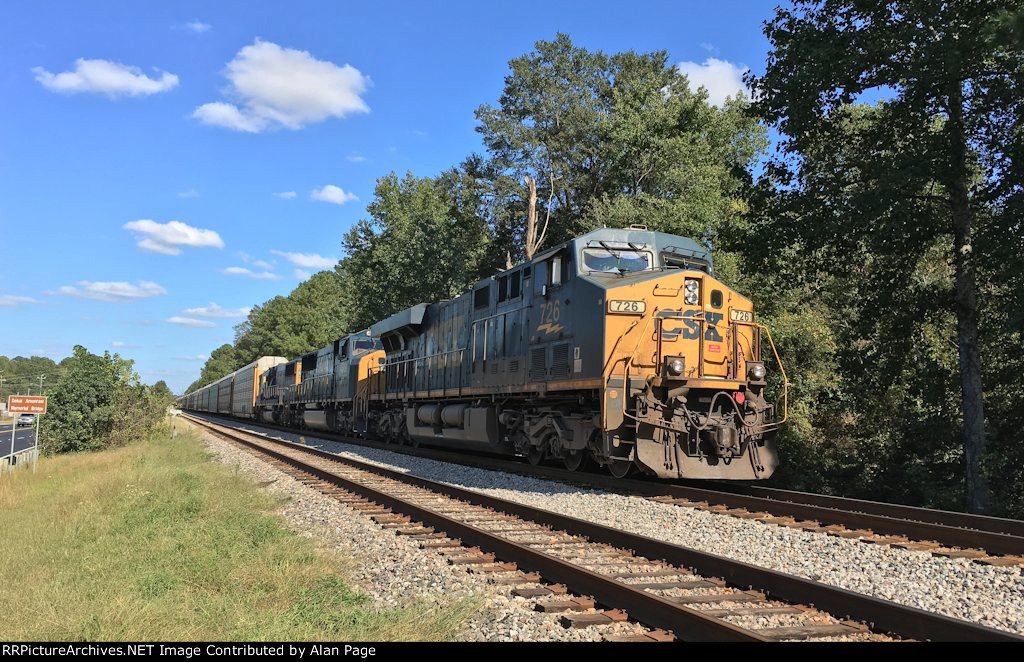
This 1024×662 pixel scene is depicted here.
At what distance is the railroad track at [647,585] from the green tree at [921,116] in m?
7.96

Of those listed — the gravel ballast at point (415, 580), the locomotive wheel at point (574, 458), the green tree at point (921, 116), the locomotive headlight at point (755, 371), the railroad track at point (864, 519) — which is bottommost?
the gravel ballast at point (415, 580)

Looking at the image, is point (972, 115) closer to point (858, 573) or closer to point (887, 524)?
point (887, 524)

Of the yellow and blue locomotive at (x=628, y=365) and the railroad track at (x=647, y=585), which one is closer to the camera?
the railroad track at (x=647, y=585)

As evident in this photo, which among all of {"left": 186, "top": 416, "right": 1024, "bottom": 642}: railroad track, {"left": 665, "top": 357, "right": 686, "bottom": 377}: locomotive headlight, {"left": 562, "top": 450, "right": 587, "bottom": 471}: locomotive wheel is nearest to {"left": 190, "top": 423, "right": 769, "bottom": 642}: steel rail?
{"left": 186, "top": 416, "right": 1024, "bottom": 642}: railroad track

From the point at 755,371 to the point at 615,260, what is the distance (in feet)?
9.40

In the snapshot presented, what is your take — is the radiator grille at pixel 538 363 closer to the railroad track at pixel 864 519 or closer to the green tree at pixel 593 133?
the railroad track at pixel 864 519

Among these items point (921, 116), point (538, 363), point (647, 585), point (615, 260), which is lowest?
point (647, 585)

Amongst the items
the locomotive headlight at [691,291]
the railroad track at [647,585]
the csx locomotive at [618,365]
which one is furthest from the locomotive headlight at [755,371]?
the railroad track at [647,585]

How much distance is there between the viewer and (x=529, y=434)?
13.0 metres

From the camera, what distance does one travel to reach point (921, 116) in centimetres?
1240

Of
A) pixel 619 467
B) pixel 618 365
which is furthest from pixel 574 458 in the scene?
pixel 618 365

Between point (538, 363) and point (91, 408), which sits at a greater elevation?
point (538, 363)

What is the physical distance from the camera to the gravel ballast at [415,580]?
4.47 metres

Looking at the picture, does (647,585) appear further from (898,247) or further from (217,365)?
(217,365)
